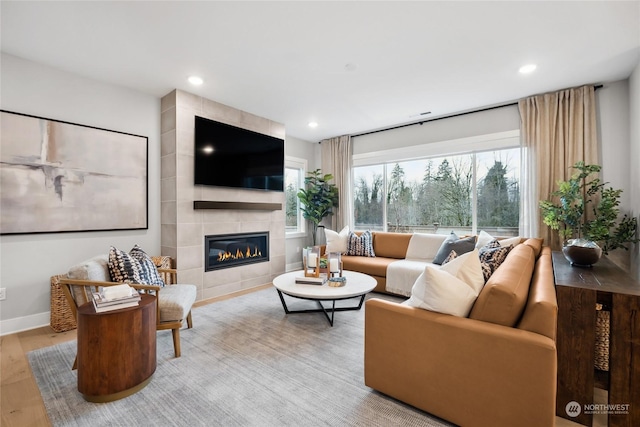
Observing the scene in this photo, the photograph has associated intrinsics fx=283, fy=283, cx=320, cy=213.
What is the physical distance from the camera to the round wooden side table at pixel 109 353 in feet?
5.63

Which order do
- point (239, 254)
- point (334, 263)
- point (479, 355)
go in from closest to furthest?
point (479, 355)
point (334, 263)
point (239, 254)

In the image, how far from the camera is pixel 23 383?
1.92 metres

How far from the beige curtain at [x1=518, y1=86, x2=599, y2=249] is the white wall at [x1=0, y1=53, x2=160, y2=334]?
4.96m

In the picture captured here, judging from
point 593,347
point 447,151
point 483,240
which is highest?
point 447,151

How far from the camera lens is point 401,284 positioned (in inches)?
145

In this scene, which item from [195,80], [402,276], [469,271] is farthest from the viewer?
[402,276]

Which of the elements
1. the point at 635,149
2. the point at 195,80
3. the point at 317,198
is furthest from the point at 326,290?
the point at 635,149

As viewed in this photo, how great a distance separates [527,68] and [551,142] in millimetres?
1142

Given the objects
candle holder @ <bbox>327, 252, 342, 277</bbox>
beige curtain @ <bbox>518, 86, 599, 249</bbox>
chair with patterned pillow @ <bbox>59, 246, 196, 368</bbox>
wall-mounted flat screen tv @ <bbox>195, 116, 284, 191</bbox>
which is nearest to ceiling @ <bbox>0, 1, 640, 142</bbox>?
beige curtain @ <bbox>518, 86, 599, 249</bbox>

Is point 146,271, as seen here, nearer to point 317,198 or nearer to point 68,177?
point 68,177

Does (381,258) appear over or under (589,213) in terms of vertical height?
under

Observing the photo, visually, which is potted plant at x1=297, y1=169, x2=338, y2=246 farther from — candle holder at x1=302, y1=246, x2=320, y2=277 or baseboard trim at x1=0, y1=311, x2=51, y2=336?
baseboard trim at x1=0, y1=311, x2=51, y2=336

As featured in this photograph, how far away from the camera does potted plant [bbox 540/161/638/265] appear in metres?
2.93

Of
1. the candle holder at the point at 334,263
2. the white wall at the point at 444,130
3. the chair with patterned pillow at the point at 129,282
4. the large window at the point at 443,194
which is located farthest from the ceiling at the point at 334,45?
the candle holder at the point at 334,263
